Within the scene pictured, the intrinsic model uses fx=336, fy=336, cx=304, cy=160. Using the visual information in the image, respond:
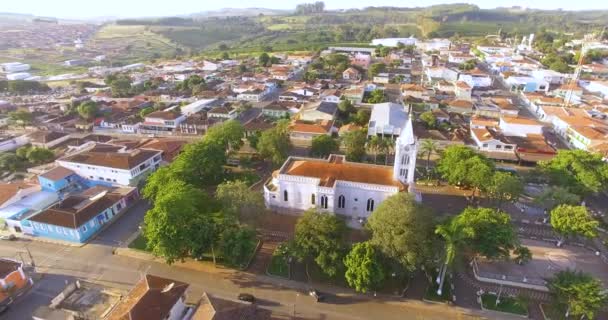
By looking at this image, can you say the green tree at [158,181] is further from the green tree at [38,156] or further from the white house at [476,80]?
the white house at [476,80]

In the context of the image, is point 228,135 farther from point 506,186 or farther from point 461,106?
point 461,106

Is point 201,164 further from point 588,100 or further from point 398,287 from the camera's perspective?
point 588,100

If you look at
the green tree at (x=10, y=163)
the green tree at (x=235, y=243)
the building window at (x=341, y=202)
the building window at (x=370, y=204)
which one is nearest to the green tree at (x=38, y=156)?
the green tree at (x=10, y=163)

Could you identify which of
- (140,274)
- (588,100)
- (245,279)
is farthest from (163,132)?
(588,100)

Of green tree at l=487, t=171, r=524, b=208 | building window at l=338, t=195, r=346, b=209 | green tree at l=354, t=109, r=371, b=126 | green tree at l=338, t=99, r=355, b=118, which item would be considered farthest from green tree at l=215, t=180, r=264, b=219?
green tree at l=338, t=99, r=355, b=118

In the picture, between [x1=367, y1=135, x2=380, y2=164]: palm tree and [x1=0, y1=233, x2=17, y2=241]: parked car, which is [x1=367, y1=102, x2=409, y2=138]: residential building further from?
[x1=0, y1=233, x2=17, y2=241]: parked car

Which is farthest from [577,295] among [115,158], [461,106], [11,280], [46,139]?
[46,139]
